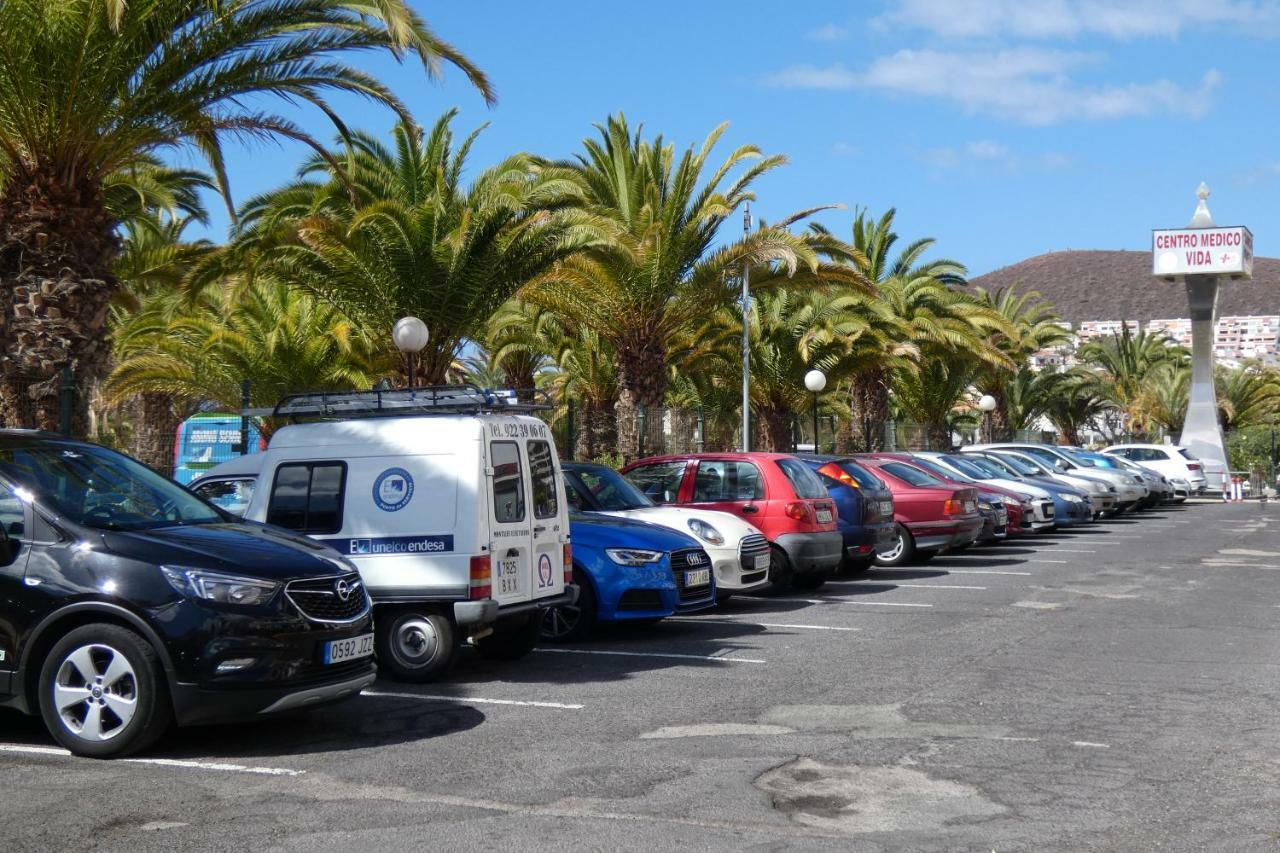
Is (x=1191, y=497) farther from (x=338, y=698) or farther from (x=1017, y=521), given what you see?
(x=338, y=698)

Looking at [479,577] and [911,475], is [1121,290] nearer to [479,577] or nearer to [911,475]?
[911,475]

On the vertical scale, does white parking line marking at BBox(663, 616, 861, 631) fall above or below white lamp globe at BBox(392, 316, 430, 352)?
below

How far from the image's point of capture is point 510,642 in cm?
1067

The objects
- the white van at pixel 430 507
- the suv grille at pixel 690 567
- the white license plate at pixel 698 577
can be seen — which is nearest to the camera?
the white van at pixel 430 507

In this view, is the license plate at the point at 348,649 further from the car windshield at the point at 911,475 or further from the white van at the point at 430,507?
the car windshield at the point at 911,475

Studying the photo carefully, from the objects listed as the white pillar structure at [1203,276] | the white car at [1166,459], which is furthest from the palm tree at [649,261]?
the white pillar structure at [1203,276]

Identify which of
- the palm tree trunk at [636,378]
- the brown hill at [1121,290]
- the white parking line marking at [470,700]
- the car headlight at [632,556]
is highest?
the brown hill at [1121,290]

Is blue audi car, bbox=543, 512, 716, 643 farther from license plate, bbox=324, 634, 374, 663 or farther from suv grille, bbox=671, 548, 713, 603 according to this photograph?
license plate, bbox=324, 634, 374, 663

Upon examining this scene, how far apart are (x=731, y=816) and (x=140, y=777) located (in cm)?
296

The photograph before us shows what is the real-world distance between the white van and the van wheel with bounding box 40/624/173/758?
259 centimetres

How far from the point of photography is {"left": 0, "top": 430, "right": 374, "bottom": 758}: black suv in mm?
6977

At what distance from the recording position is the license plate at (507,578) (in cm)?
954

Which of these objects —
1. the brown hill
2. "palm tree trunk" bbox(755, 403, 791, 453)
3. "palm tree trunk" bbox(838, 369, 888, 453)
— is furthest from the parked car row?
the brown hill

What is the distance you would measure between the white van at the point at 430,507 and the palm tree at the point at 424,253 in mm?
7613
